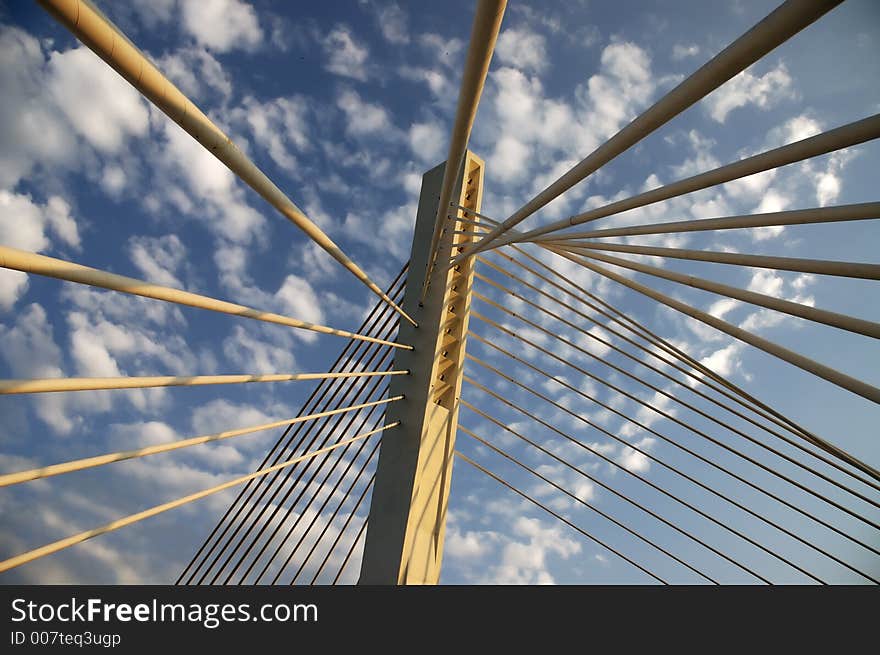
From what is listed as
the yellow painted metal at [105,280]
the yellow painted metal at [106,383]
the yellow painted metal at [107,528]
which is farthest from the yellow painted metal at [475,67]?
the yellow painted metal at [107,528]

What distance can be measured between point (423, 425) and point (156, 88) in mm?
3390

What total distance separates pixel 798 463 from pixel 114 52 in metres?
5.41

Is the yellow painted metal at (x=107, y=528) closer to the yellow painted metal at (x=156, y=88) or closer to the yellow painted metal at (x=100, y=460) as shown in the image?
the yellow painted metal at (x=100, y=460)

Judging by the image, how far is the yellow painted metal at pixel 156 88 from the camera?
40.4 inches

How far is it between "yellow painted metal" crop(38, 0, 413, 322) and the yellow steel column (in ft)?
7.03

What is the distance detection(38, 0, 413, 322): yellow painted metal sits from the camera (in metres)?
1.03

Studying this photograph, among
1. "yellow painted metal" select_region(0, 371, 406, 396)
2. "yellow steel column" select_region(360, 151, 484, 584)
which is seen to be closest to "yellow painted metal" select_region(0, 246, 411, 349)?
"yellow painted metal" select_region(0, 371, 406, 396)

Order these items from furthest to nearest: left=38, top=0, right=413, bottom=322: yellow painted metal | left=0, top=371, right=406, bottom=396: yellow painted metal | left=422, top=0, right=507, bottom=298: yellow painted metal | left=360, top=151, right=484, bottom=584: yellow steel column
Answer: left=360, top=151, right=484, bottom=584: yellow steel column < left=0, top=371, right=406, bottom=396: yellow painted metal < left=422, top=0, right=507, bottom=298: yellow painted metal < left=38, top=0, right=413, bottom=322: yellow painted metal

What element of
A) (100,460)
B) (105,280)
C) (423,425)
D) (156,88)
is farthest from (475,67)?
(423,425)

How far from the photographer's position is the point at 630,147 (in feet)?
5.46

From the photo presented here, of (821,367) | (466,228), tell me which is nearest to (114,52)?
(821,367)

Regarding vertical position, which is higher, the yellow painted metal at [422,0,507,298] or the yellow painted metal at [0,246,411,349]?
the yellow painted metal at [422,0,507,298]

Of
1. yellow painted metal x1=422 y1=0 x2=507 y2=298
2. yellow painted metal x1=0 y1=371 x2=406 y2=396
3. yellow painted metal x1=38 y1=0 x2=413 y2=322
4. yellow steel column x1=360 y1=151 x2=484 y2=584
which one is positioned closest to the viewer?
yellow painted metal x1=38 y1=0 x2=413 y2=322

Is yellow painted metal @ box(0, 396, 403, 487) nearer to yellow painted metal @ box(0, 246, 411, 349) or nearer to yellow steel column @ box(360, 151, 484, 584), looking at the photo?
yellow painted metal @ box(0, 246, 411, 349)
